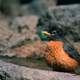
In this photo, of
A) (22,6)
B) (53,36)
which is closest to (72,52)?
(53,36)

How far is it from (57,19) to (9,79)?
105 inches

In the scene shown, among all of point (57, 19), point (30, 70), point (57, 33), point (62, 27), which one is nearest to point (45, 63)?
point (30, 70)

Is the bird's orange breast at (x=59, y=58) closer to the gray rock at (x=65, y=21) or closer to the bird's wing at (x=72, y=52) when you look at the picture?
the bird's wing at (x=72, y=52)

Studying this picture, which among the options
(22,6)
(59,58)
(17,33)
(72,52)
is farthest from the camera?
(22,6)

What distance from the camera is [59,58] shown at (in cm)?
452

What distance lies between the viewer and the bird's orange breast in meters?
Result: 4.46

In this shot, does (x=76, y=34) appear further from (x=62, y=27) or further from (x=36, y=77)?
(x=36, y=77)

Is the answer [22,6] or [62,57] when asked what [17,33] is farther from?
[22,6]

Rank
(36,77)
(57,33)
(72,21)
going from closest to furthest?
(36,77) → (57,33) → (72,21)

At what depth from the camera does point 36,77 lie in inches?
153

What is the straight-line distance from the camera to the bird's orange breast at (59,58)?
446 centimetres

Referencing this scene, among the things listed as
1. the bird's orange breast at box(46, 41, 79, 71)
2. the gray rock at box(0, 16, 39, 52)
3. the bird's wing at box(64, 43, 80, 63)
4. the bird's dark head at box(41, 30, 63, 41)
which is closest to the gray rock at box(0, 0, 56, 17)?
the gray rock at box(0, 16, 39, 52)

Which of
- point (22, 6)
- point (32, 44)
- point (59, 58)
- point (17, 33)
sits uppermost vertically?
point (59, 58)

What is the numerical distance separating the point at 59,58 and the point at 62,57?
0.19 feet
